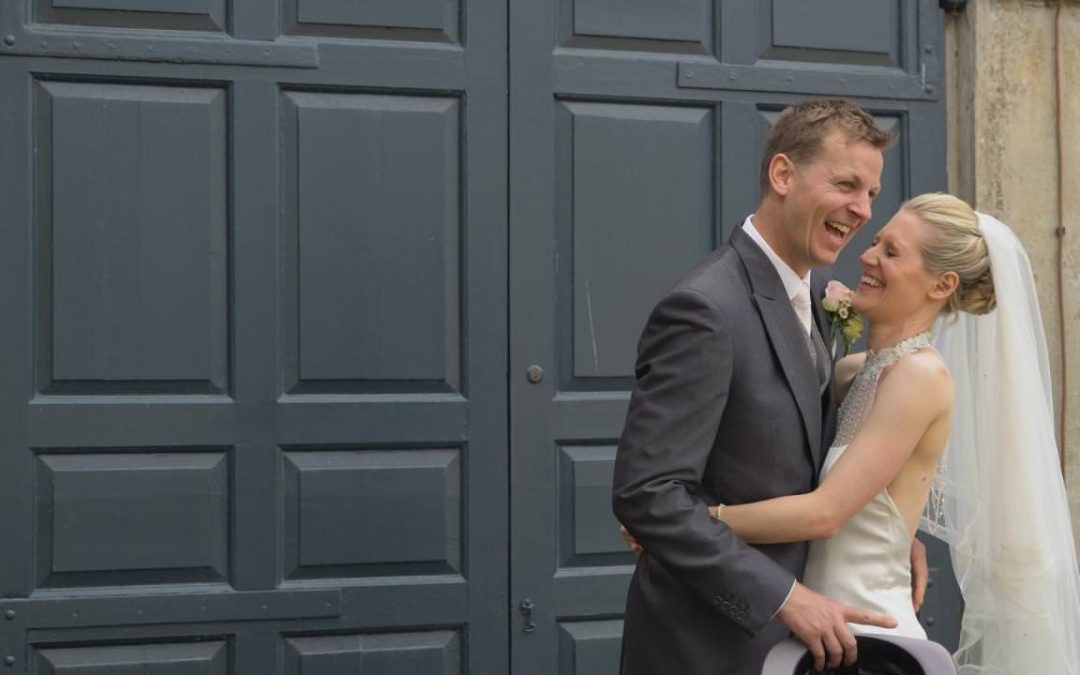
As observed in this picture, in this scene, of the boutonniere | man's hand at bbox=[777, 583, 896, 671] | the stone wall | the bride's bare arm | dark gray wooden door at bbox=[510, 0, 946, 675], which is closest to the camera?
man's hand at bbox=[777, 583, 896, 671]

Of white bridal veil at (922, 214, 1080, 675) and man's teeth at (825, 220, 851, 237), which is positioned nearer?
man's teeth at (825, 220, 851, 237)

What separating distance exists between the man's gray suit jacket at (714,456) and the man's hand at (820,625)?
0.03m

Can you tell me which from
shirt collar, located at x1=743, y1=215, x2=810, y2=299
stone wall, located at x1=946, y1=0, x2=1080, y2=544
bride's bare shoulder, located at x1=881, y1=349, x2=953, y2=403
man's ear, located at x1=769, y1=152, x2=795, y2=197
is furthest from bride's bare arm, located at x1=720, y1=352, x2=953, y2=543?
stone wall, located at x1=946, y1=0, x2=1080, y2=544

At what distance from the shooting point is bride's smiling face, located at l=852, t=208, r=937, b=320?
3.29 metres

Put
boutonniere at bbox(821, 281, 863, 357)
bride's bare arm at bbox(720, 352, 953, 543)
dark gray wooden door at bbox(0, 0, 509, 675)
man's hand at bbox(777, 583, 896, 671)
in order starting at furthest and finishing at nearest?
dark gray wooden door at bbox(0, 0, 509, 675) → boutonniere at bbox(821, 281, 863, 357) → bride's bare arm at bbox(720, 352, 953, 543) → man's hand at bbox(777, 583, 896, 671)

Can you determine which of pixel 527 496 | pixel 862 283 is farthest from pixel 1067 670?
pixel 527 496

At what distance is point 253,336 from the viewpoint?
459 centimetres

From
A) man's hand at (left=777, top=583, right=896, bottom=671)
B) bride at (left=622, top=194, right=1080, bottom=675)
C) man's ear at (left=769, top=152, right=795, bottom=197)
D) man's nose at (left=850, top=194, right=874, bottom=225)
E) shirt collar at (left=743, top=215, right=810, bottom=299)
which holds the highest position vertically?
man's ear at (left=769, top=152, right=795, bottom=197)

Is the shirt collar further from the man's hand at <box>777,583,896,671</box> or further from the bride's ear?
the man's hand at <box>777,583,896,671</box>

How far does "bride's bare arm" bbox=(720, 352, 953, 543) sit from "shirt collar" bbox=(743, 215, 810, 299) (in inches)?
10.1

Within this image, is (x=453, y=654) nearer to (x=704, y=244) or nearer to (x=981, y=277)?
(x=704, y=244)

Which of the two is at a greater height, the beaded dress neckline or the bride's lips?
the bride's lips

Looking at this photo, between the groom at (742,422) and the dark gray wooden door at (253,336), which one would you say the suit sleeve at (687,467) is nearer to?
the groom at (742,422)

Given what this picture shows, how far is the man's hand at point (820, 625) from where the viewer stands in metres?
2.91
